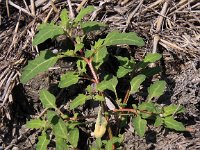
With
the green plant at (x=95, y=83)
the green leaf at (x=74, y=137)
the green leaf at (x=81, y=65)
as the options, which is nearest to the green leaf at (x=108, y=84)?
the green plant at (x=95, y=83)

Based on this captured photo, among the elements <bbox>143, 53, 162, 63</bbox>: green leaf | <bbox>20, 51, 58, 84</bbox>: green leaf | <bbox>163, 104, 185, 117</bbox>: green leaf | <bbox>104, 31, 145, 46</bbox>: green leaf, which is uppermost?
<bbox>104, 31, 145, 46</bbox>: green leaf

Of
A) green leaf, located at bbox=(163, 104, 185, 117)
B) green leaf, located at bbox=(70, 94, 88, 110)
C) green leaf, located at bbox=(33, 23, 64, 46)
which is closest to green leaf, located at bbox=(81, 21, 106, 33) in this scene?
green leaf, located at bbox=(33, 23, 64, 46)

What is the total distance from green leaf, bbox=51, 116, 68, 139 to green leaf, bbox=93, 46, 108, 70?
A: 14.0 inches

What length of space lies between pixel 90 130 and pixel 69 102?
0.21 metres

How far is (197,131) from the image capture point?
240cm

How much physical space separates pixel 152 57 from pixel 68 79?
0.48 m

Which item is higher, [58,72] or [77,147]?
[58,72]

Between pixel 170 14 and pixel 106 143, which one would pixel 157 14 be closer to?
pixel 170 14

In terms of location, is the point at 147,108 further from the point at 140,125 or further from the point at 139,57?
the point at 139,57

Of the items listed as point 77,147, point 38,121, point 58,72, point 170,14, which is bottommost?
point 77,147

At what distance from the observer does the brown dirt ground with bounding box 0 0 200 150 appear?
244 centimetres

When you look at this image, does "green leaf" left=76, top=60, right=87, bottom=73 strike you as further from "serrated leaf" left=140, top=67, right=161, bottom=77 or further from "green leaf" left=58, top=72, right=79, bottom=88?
"serrated leaf" left=140, top=67, right=161, bottom=77

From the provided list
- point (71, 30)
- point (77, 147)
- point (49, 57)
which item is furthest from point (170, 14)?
point (77, 147)

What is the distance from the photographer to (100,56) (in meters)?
2.36
